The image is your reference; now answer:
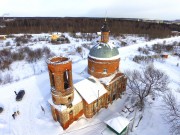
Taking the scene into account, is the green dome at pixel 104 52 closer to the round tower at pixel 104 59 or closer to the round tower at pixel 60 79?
the round tower at pixel 104 59

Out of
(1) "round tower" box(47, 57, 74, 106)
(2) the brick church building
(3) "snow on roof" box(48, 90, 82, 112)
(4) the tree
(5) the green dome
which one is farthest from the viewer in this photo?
(4) the tree

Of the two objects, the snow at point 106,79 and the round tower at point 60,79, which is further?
the snow at point 106,79

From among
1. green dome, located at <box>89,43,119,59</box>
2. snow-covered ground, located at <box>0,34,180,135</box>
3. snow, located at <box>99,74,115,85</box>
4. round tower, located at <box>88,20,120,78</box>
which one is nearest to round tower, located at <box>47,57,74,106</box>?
snow-covered ground, located at <box>0,34,180,135</box>

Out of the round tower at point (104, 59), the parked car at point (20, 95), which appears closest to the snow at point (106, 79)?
the round tower at point (104, 59)

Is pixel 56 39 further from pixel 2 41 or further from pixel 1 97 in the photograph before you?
pixel 1 97

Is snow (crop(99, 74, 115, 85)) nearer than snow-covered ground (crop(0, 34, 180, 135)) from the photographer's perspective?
No

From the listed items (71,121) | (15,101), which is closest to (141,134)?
(71,121)

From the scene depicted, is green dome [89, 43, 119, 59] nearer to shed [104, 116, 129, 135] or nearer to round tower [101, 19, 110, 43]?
round tower [101, 19, 110, 43]

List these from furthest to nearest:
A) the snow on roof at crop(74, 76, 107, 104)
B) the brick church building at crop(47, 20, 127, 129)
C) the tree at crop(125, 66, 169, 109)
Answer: the tree at crop(125, 66, 169, 109) → the snow on roof at crop(74, 76, 107, 104) → the brick church building at crop(47, 20, 127, 129)
